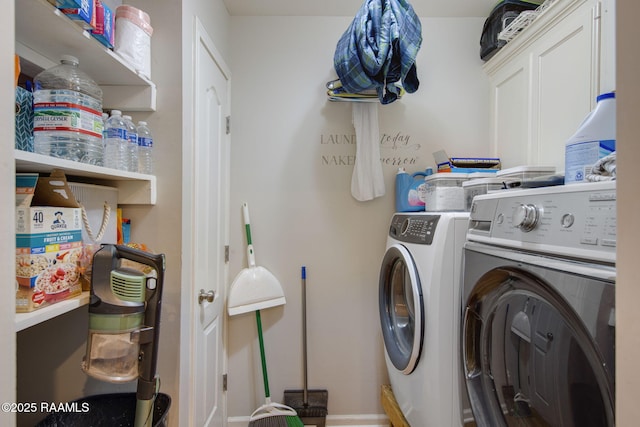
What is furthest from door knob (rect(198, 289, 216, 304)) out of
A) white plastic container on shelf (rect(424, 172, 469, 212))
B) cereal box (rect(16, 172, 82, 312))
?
white plastic container on shelf (rect(424, 172, 469, 212))

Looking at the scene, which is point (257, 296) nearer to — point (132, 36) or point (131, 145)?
point (131, 145)

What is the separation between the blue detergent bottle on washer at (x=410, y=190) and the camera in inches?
66.1

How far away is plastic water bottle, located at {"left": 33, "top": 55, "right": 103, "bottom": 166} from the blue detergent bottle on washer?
56.3 inches

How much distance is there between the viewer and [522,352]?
82 cm

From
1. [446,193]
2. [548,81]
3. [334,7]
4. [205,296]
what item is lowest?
[205,296]

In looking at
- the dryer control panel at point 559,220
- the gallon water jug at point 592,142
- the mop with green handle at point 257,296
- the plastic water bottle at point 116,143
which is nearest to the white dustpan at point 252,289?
the mop with green handle at point 257,296

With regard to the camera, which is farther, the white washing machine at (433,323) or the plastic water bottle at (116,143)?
the white washing machine at (433,323)

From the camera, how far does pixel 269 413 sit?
1.63m

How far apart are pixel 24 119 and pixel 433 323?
1.39m

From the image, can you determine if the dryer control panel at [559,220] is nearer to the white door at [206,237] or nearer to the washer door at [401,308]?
the washer door at [401,308]

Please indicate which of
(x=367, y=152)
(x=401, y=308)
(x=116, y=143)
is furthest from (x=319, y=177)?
(x=116, y=143)

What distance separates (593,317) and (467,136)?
4.89 feet

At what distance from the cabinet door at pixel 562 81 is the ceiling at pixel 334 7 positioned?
567 millimetres

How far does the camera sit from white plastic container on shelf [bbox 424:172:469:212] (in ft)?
4.83
